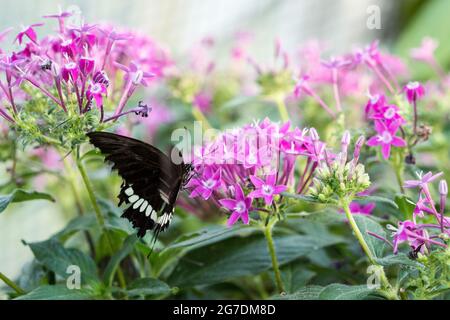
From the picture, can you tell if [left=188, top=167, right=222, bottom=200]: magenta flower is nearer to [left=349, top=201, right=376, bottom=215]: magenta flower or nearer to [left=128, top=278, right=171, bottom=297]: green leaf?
[left=128, top=278, right=171, bottom=297]: green leaf

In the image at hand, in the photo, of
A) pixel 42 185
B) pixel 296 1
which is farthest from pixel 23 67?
pixel 296 1

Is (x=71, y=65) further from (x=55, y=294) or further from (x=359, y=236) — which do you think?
(x=359, y=236)

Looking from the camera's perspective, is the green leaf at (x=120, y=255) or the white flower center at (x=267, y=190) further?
the green leaf at (x=120, y=255)

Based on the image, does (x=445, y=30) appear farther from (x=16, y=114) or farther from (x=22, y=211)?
(x=16, y=114)

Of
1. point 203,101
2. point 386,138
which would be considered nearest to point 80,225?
point 386,138

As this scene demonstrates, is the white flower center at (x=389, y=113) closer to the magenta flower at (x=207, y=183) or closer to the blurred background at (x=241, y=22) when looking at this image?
the magenta flower at (x=207, y=183)

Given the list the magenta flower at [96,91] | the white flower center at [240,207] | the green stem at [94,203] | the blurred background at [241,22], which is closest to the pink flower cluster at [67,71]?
the magenta flower at [96,91]
